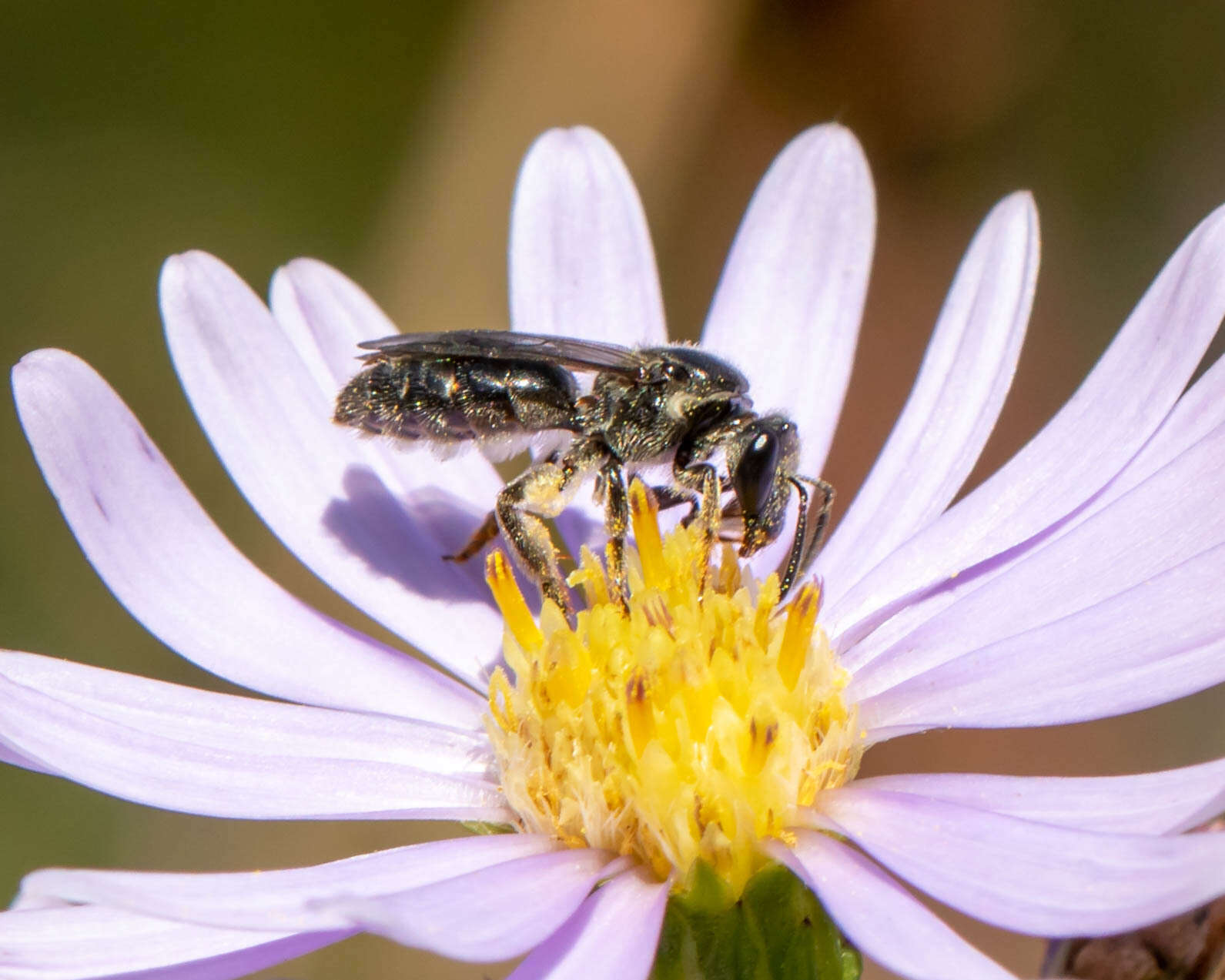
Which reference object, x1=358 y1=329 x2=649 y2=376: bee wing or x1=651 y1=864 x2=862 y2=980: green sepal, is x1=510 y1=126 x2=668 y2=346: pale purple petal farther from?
A: x1=651 y1=864 x2=862 y2=980: green sepal

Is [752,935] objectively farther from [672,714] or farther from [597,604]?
[597,604]

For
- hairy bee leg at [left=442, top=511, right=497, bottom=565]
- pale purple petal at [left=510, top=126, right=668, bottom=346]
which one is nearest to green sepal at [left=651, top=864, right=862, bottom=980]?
hairy bee leg at [left=442, top=511, right=497, bottom=565]

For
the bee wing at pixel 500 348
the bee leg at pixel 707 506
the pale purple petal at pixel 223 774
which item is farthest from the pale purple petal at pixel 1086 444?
the pale purple petal at pixel 223 774

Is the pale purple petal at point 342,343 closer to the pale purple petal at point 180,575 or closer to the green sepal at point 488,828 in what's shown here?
the pale purple petal at point 180,575

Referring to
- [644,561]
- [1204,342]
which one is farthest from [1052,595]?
[644,561]

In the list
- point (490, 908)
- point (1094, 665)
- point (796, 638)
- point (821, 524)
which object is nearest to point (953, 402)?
point (821, 524)

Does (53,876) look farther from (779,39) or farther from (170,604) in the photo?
(779,39)
